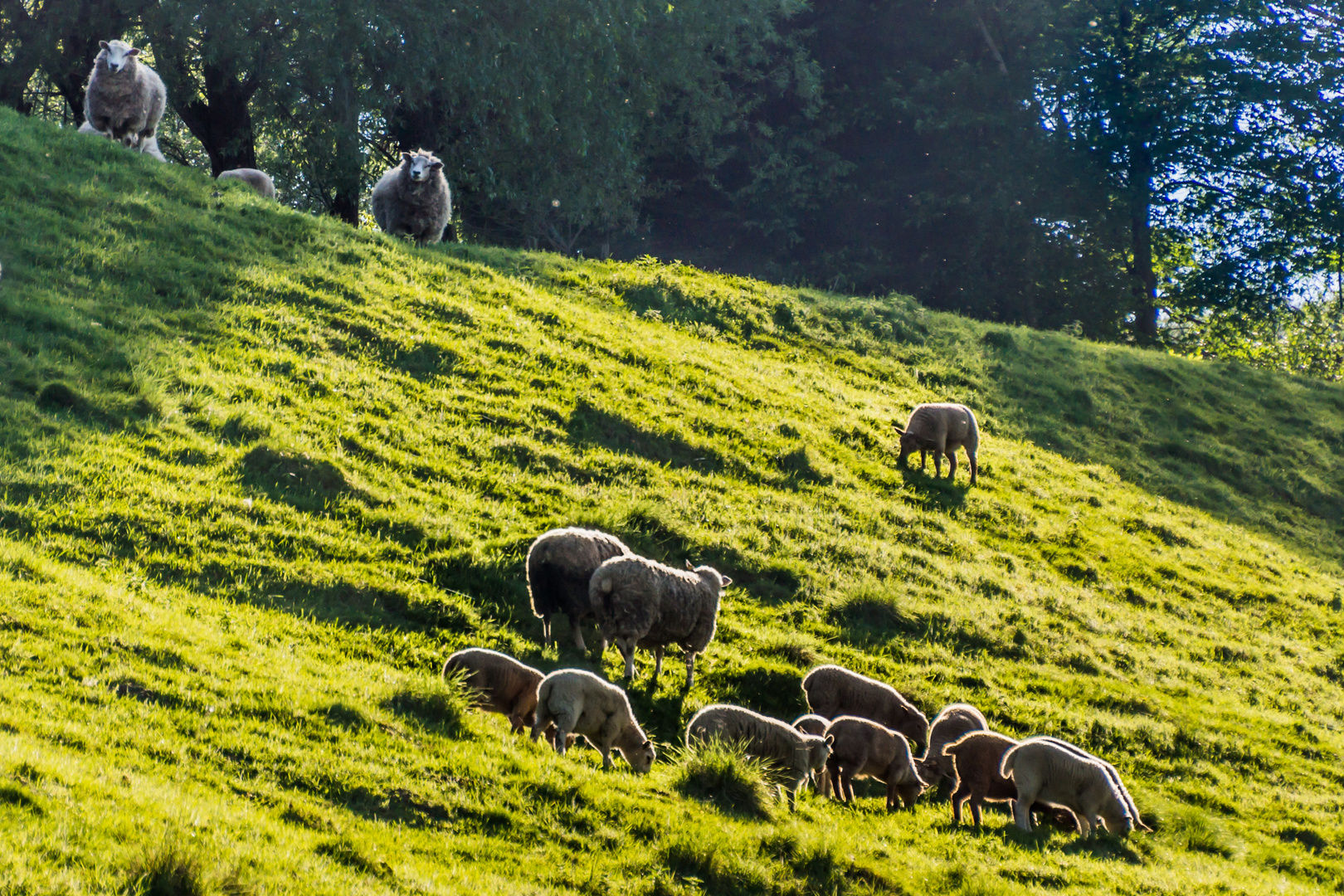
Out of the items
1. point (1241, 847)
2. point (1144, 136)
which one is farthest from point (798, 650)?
point (1144, 136)

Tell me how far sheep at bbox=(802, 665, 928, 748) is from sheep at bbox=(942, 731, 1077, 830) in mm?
1115

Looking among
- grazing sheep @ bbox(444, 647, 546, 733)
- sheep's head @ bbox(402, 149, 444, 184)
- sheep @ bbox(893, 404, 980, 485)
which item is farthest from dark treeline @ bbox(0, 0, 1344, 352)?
grazing sheep @ bbox(444, 647, 546, 733)

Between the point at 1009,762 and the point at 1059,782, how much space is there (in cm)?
40

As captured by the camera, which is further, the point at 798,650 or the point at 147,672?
the point at 798,650

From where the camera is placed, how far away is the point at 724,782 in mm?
8047

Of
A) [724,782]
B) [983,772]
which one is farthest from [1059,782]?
[724,782]

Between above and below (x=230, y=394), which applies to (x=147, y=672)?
below

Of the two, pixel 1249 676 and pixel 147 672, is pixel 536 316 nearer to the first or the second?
pixel 1249 676

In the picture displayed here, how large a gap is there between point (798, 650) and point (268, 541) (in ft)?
17.1

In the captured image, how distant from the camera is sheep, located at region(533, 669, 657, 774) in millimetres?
8633

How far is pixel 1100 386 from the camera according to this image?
28.5 m

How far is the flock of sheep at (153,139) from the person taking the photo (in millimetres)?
21188

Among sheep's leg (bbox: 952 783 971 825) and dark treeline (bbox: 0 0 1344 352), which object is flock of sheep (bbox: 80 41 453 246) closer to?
dark treeline (bbox: 0 0 1344 352)

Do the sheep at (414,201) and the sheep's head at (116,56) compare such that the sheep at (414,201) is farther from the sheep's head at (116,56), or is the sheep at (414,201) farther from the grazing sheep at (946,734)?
the grazing sheep at (946,734)
